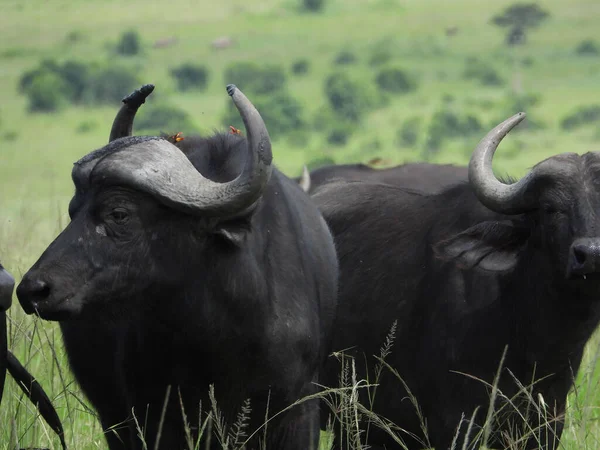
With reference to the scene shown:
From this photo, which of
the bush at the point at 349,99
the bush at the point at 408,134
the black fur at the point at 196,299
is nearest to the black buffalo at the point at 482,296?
the black fur at the point at 196,299

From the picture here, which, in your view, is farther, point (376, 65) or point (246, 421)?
point (376, 65)

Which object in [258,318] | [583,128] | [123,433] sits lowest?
[583,128]

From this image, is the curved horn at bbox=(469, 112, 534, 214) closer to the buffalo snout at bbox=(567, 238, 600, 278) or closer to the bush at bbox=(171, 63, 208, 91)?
the buffalo snout at bbox=(567, 238, 600, 278)

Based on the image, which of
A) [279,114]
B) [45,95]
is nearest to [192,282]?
[279,114]

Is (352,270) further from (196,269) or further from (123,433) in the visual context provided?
(196,269)

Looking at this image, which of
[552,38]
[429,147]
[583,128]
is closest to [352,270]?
[429,147]

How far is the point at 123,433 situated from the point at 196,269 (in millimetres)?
1275

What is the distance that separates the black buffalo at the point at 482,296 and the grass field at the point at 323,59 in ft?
82.2

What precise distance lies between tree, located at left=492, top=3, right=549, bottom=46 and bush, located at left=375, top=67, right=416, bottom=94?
17.1 ft

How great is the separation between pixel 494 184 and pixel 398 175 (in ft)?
10.4

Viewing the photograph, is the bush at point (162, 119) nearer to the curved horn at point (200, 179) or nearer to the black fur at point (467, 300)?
the black fur at point (467, 300)

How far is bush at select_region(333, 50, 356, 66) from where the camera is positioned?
67.1 meters

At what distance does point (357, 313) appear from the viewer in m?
6.93

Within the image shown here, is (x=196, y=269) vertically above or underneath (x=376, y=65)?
above
